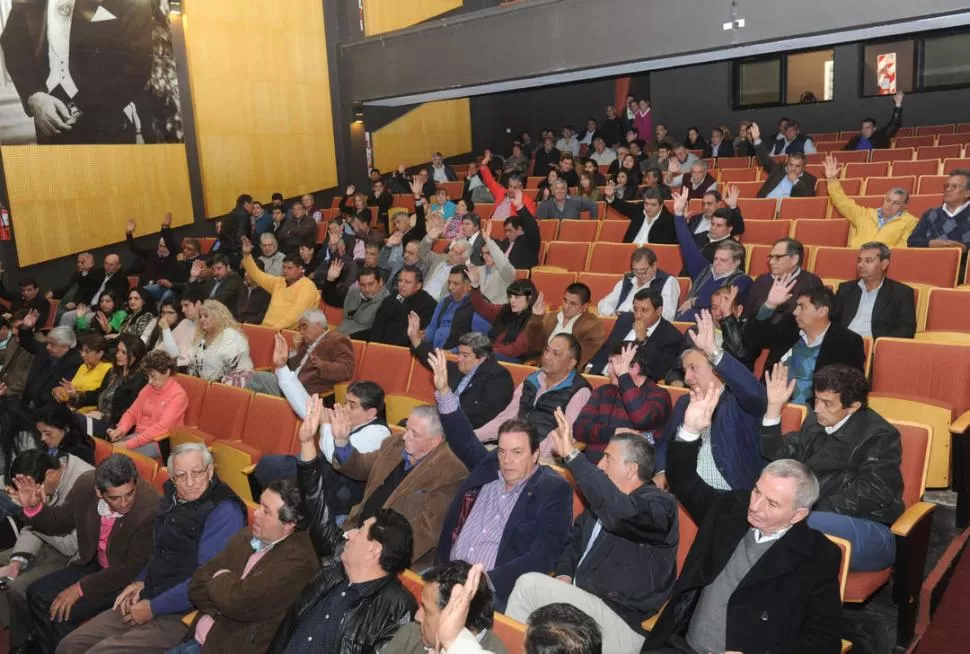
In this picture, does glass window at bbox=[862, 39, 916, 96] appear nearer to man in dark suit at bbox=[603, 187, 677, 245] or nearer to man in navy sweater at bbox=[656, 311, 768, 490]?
man in dark suit at bbox=[603, 187, 677, 245]

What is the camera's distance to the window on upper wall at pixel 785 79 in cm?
1077

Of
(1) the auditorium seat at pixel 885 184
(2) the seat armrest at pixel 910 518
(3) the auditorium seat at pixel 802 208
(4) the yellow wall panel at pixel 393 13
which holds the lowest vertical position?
(2) the seat armrest at pixel 910 518

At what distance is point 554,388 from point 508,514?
1009 millimetres

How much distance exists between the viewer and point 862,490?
2518 mm

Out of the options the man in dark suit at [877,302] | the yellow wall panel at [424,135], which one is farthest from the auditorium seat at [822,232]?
the yellow wall panel at [424,135]

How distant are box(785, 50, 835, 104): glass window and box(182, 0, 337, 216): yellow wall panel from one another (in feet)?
20.8

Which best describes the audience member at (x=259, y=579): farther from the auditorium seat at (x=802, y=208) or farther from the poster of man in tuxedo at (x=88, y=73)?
the poster of man in tuxedo at (x=88, y=73)

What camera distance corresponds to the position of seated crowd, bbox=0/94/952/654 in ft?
7.05

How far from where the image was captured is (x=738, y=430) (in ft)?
9.02

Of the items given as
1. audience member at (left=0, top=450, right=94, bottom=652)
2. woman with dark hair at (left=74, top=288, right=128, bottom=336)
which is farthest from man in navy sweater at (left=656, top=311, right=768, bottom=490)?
woman with dark hair at (left=74, top=288, right=128, bottom=336)

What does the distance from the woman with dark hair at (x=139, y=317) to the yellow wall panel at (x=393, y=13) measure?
244 inches

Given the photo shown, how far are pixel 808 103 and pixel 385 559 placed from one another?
34.6 ft

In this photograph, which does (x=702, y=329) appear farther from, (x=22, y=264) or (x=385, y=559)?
(x=22, y=264)

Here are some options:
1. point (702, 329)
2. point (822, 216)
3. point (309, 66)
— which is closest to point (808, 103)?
point (822, 216)
